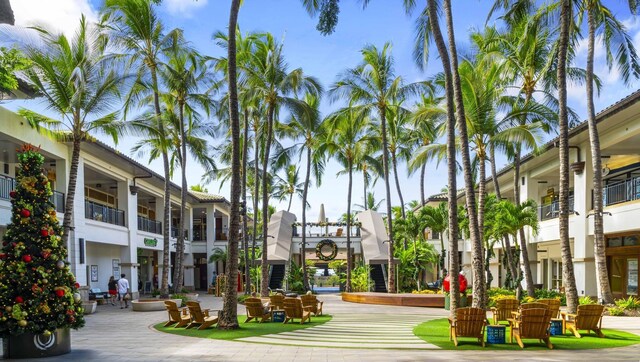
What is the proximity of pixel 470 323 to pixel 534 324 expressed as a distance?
1.23m

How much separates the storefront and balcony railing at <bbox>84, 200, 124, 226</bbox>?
22191mm

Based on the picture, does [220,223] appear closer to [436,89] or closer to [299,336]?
[436,89]

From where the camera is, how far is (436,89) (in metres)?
29.7

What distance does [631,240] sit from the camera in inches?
975

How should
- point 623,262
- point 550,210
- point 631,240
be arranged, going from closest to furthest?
point 631,240 < point 623,262 < point 550,210

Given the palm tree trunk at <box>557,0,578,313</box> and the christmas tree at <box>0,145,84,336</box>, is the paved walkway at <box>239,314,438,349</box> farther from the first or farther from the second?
the palm tree trunk at <box>557,0,578,313</box>

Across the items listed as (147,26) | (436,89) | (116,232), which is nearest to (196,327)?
(147,26)

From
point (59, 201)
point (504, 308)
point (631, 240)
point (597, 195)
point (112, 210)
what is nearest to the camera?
point (504, 308)

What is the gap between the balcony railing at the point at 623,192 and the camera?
22.4 meters

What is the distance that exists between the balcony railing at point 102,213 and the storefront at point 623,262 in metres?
22.2

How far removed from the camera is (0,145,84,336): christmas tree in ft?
37.1

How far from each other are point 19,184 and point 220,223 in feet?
136

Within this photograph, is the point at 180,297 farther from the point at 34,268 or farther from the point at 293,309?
the point at 34,268

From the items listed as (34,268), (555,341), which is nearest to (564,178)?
(555,341)
